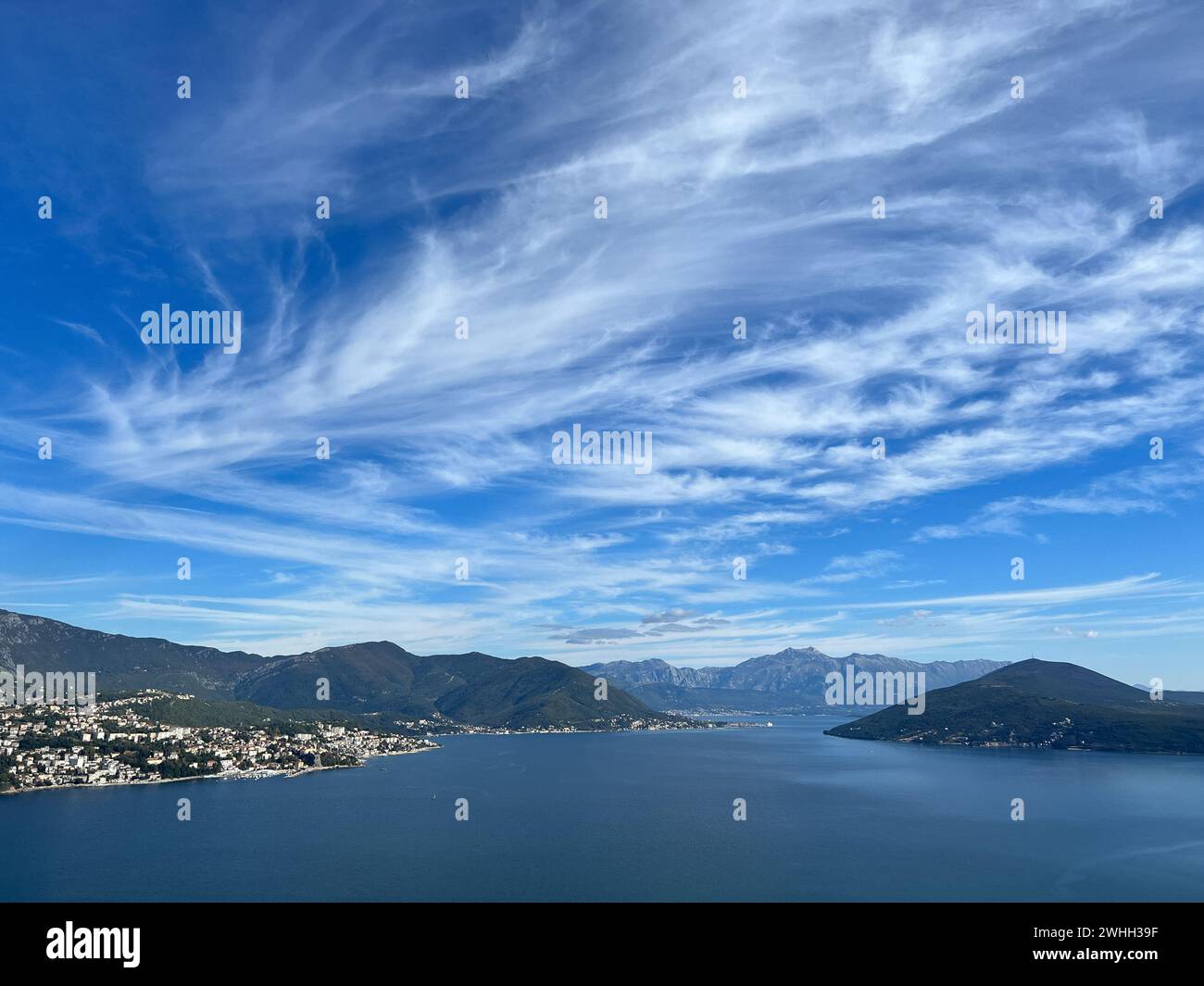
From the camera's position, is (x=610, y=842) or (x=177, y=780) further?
(x=177, y=780)

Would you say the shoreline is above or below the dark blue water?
below

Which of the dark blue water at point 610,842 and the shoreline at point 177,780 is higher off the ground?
the dark blue water at point 610,842

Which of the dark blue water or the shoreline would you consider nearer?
the dark blue water

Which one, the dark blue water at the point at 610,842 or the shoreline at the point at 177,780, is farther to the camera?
the shoreline at the point at 177,780

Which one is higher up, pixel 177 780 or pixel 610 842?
pixel 610 842

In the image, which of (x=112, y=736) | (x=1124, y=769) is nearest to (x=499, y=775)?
(x=112, y=736)
